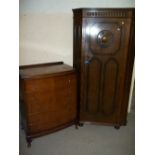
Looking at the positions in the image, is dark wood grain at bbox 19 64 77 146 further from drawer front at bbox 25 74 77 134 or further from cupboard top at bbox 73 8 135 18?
cupboard top at bbox 73 8 135 18

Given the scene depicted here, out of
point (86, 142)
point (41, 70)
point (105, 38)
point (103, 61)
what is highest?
point (105, 38)

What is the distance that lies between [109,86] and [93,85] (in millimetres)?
226

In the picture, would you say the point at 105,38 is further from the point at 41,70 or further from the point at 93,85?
the point at 41,70

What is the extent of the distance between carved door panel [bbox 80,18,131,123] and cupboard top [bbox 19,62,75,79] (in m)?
0.33

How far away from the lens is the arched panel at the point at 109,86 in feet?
7.25

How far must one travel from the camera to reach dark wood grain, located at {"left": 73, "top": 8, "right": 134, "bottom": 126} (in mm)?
2047

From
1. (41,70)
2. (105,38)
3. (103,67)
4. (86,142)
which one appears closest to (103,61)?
(103,67)

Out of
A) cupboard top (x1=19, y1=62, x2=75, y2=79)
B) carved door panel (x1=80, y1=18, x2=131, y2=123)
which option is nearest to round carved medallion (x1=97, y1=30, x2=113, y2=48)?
carved door panel (x1=80, y1=18, x2=131, y2=123)

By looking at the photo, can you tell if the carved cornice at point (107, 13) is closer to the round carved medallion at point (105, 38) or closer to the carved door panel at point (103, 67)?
the carved door panel at point (103, 67)

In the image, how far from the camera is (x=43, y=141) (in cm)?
216

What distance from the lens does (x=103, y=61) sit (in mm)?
2193
